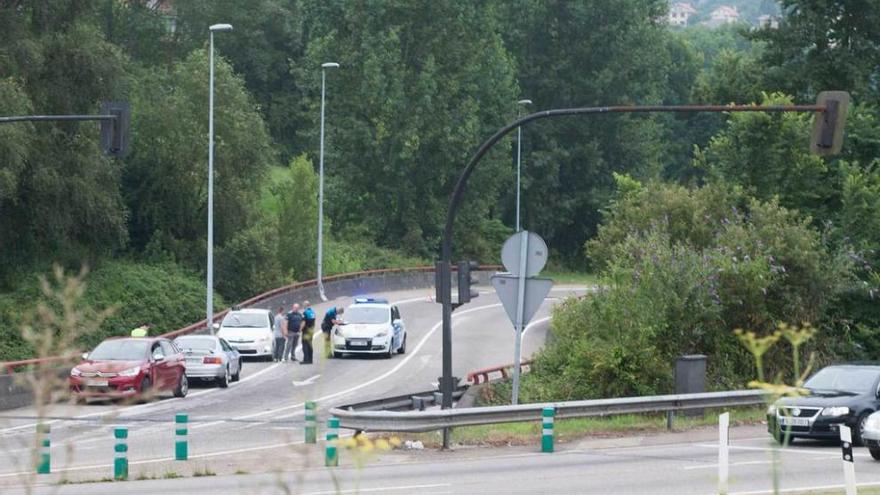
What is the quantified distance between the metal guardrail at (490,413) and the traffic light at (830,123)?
4050 mm

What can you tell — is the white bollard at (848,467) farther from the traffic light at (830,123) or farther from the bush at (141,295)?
the bush at (141,295)

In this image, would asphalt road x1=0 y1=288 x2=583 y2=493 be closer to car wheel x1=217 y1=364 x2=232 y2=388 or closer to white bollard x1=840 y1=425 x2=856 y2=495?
car wheel x1=217 y1=364 x2=232 y2=388

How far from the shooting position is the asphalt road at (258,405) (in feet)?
71.4

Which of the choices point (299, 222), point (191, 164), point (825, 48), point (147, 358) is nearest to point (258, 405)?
point (147, 358)

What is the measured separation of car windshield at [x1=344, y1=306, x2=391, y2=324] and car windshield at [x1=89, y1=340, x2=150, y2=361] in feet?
A: 42.8

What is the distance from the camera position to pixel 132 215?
6306 cm

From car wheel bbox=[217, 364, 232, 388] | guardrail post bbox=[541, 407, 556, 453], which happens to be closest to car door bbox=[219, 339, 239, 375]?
car wheel bbox=[217, 364, 232, 388]

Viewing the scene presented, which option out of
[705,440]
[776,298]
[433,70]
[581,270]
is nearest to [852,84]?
[776,298]

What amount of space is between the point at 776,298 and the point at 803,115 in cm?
853

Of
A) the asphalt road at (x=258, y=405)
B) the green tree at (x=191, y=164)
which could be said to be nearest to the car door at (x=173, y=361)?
the asphalt road at (x=258, y=405)

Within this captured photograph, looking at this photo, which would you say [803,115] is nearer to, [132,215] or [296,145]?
[132,215]

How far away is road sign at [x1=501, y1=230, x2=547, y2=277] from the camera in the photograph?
23.2m

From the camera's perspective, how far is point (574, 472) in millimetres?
20531

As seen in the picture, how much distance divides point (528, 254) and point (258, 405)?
→ 12541mm
